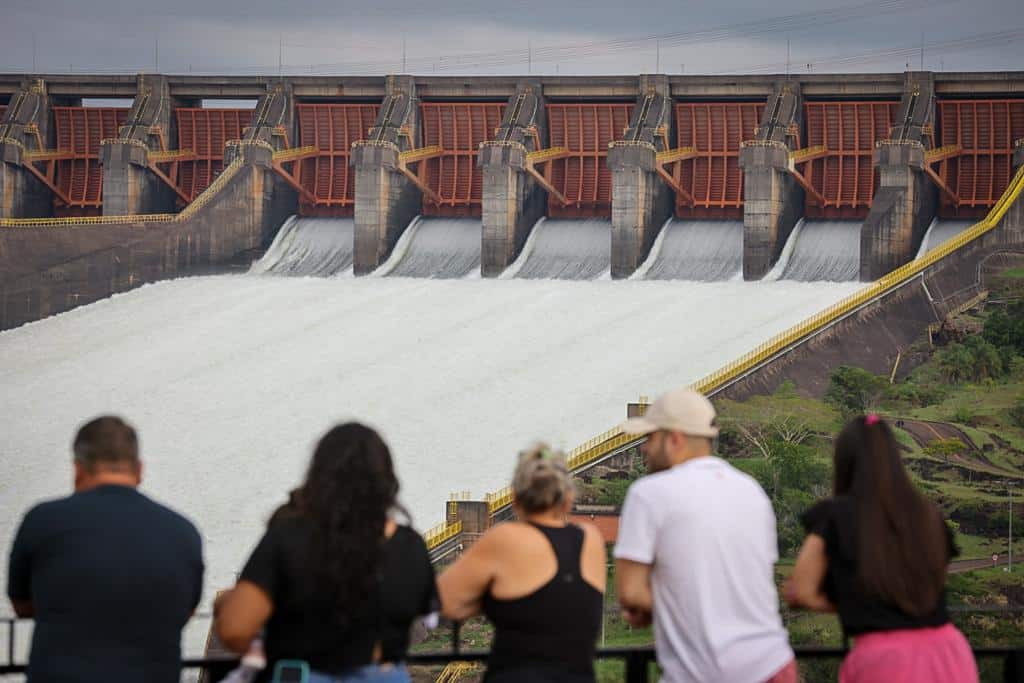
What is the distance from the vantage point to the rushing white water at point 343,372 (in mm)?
24141

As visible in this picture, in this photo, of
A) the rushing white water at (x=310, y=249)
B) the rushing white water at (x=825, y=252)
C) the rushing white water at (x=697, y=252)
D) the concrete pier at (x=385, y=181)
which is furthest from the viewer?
the rushing white water at (x=310, y=249)

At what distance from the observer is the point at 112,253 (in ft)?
120

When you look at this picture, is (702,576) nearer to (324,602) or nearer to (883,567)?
(883,567)

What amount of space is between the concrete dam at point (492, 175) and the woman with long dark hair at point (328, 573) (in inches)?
1198

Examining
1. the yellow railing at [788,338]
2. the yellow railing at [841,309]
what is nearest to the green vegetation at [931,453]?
the yellow railing at [788,338]

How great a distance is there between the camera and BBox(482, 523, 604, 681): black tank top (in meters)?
4.95

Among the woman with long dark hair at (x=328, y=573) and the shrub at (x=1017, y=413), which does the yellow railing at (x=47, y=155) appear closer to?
the shrub at (x=1017, y=413)

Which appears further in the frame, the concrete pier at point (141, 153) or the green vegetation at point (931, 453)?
the concrete pier at point (141, 153)

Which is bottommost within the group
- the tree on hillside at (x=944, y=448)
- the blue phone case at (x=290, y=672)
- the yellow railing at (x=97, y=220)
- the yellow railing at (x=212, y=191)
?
the tree on hillside at (x=944, y=448)

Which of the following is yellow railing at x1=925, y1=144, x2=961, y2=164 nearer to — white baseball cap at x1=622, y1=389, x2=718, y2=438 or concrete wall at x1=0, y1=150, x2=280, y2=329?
concrete wall at x1=0, y1=150, x2=280, y2=329

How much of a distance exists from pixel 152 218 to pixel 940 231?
18.3 meters

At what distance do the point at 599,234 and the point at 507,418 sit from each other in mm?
13880

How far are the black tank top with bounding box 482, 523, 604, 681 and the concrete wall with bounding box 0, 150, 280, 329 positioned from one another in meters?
31.7

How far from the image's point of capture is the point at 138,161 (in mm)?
41438
